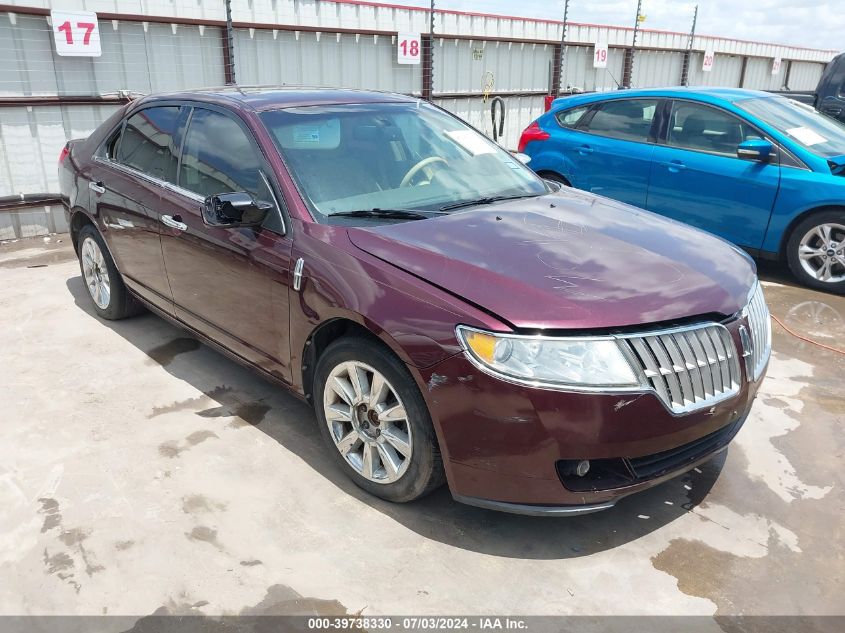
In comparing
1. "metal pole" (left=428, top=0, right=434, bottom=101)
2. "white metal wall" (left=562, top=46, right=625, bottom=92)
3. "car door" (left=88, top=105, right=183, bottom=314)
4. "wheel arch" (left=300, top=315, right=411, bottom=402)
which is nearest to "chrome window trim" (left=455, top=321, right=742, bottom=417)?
"wheel arch" (left=300, top=315, right=411, bottom=402)

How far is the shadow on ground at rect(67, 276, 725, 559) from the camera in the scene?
8.90 ft

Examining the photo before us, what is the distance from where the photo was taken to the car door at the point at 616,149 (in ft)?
21.1

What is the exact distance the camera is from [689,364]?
2449 mm

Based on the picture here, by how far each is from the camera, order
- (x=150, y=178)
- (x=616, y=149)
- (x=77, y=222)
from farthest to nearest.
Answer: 1. (x=616, y=149)
2. (x=77, y=222)
3. (x=150, y=178)

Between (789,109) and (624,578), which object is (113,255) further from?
(789,109)

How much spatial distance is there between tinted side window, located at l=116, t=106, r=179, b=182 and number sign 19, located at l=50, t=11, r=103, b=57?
349 cm

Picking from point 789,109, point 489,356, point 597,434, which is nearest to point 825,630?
point 597,434

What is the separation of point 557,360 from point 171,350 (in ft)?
10.1

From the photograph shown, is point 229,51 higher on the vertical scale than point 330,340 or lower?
higher

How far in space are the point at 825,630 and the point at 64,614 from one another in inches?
102

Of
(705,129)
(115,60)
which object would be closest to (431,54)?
(115,60)

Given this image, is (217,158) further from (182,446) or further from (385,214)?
(182,446)

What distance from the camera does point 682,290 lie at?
260cm

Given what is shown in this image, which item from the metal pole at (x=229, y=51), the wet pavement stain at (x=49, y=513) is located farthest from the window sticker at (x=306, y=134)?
the metal pole at (x=229, y=51)
